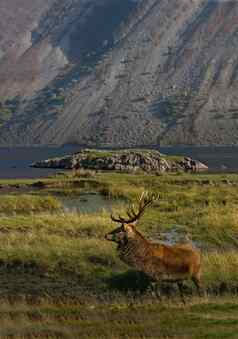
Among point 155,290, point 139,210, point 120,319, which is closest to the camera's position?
point 120,319

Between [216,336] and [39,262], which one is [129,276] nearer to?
[39,262]

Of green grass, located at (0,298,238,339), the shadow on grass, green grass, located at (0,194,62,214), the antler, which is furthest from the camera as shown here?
green grass, located at (0,194,62,214)

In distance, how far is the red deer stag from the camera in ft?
57.5

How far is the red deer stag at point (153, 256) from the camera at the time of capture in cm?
1753

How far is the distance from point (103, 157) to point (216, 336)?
97423 millimetres

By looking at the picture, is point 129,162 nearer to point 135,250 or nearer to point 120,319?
point 135,250

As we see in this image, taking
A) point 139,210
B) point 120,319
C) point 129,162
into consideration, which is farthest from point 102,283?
point 129,162

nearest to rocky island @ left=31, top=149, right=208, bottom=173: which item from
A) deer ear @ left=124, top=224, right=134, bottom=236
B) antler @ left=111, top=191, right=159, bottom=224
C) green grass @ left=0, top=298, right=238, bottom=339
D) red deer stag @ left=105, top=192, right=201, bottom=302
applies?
antler @ left=111, top=191, right=159, bottom=224

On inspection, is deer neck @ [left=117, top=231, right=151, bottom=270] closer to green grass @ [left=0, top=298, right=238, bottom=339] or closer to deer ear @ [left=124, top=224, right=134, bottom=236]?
deer ear @ [left=124, top=224, right=134, bottom=236]

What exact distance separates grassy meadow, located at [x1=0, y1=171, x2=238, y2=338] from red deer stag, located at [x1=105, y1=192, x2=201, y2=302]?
0.76 meters

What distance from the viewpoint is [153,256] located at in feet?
58.6

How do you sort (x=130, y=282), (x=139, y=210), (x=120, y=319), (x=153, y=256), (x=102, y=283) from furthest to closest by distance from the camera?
(x=102, y=283)
(x=130, y=282)
(x=139, y=210)
(x=153, y=256)
(x=120, y=319)

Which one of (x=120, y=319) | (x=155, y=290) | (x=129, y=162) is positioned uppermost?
(x=129, y=162)

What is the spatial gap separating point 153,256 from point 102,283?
377 centimetres
